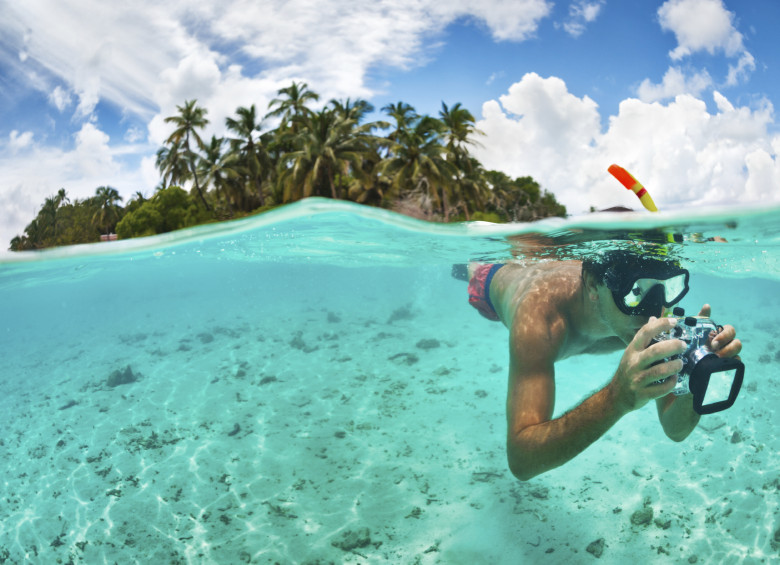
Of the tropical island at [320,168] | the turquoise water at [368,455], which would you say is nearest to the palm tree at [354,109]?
the tropical island at [320,168]

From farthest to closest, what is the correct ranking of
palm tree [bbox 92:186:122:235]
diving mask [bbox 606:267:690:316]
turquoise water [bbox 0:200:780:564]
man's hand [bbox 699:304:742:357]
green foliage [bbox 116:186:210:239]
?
palm tree [bbox 92:186:122:235] → green foliage [bbox 116:186:210:239] → turquoise water [bbox 0:200:780:564] → diving mask [bbox 606:267:690:316] → man's hand [bbox 699:304:742:357]

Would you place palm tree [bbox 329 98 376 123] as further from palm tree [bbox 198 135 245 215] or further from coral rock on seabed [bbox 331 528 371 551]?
coral rock on seabed [bbox 331 528 371 551]

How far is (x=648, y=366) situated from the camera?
2580 mm

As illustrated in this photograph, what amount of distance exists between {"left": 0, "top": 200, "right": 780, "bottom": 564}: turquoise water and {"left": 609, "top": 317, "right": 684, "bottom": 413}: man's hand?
0.99 metres

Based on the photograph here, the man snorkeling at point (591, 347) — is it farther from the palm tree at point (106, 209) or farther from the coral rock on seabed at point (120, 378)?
the palm tree at point (106, 209)

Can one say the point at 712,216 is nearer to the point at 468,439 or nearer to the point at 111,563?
the point at 468,439

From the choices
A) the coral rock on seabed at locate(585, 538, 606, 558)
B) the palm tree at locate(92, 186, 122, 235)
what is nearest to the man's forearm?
the coral rock on seabed at locate(585, 538, 606, 558)

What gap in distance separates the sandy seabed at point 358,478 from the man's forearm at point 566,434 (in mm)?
1539

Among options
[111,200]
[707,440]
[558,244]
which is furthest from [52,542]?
[111,200]

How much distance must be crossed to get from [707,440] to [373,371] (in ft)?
21.3

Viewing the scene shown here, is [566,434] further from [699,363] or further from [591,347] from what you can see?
Answer: [591,347]

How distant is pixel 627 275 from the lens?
3.72 m

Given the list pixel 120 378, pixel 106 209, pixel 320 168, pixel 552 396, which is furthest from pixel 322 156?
pixel 106 209

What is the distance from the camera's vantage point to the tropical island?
3794 centimetres
